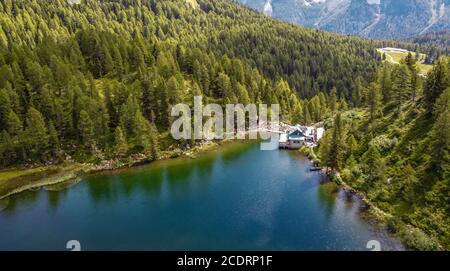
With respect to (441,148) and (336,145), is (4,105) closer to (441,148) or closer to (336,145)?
(336,145)

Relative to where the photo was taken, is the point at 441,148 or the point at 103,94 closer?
the point at 441,148

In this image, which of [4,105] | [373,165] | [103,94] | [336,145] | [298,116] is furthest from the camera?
[298,116]

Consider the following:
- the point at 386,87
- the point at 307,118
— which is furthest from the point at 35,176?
A: the point at 386,87

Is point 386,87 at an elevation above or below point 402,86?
above

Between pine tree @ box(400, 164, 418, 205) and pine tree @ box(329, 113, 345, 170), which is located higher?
pine tree @ box(329, 113, 345, 170)

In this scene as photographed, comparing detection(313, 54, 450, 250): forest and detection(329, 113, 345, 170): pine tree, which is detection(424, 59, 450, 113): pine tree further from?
detection(329, 113, 345, 170): pine tree

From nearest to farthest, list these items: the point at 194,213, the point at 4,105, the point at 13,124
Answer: the point at 194,213 → the point at 13,124 → the point at 4,105

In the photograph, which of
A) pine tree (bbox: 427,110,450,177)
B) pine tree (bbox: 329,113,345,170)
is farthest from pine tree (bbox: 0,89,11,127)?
pine tree (bbox: 427,110,450,177)

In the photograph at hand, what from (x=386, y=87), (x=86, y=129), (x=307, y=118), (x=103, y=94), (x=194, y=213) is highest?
(x=386, y=87)
